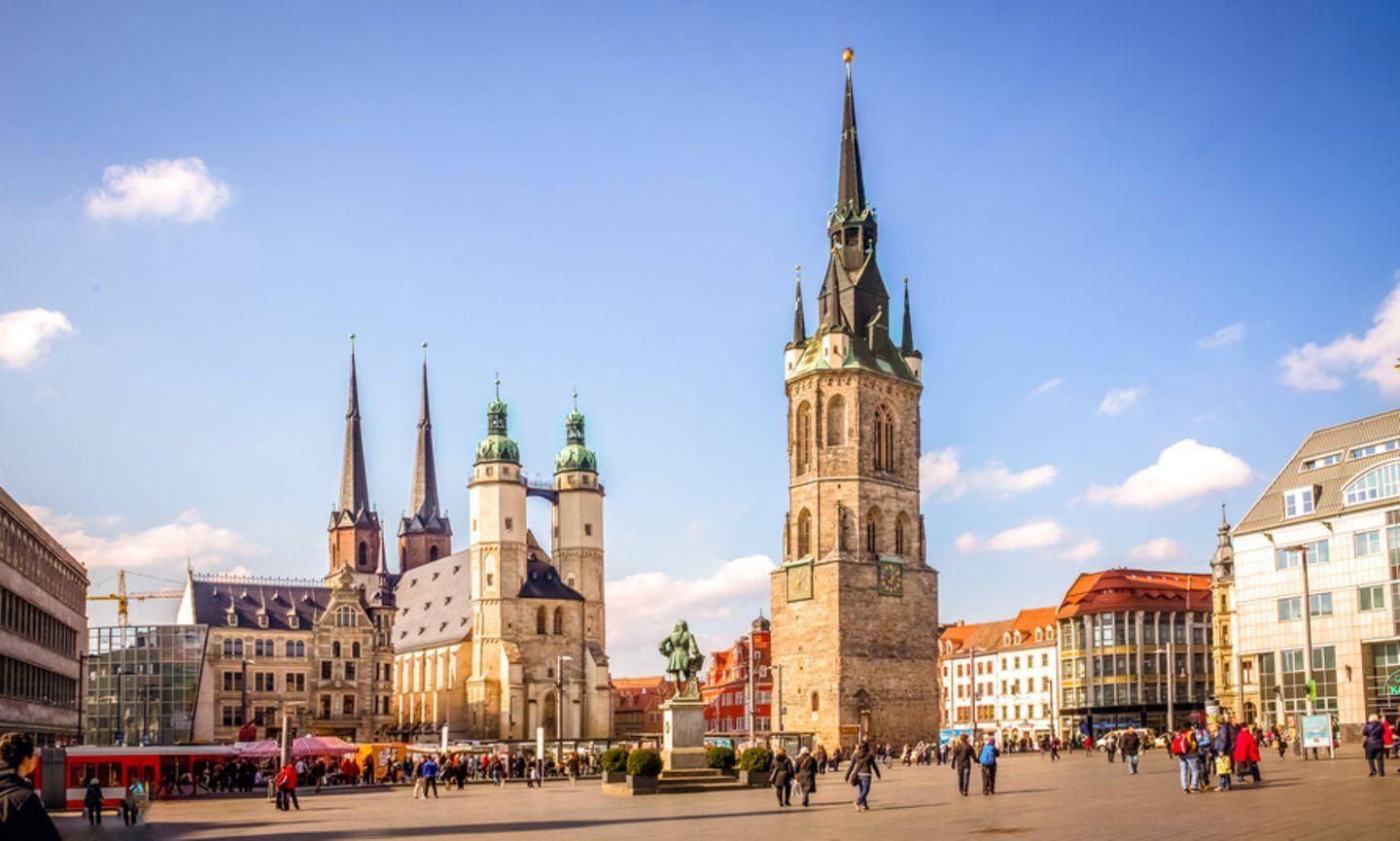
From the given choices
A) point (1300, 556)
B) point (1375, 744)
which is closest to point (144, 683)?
point (1300, 556)

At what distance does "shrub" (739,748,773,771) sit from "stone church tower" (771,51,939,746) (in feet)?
131

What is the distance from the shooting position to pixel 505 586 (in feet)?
360

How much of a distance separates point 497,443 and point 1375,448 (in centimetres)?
6970

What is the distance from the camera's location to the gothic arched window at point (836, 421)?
85500mm

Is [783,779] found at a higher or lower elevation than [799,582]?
lower

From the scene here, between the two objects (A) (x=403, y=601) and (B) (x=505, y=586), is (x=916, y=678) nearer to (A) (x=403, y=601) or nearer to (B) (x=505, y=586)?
(B) (x=505, y=586)

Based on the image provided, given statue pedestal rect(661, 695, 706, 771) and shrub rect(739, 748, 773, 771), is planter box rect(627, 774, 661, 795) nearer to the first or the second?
statue pedestal rect(661, 695, 706, 771)

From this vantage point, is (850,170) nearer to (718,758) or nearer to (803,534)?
(803,534)

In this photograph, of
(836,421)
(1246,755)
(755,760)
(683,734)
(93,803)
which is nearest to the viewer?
(1246,755)

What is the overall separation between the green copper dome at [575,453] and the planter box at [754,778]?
264 feet

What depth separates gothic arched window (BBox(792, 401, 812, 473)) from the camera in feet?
284

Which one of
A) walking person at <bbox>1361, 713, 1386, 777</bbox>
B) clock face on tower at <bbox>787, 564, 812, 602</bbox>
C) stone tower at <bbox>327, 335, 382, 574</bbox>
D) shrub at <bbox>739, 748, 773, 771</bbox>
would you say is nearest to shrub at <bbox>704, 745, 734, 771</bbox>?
shrub at <bbox>739, 748, 773, 771</bbox>

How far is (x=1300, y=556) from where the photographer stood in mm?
61719

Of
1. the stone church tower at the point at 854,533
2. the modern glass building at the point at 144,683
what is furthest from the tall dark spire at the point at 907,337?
the modern glass building at the point at 144,683
